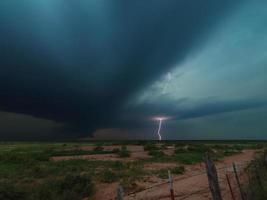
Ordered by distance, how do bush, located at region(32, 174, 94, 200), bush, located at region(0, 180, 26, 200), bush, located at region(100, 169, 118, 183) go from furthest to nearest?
bush, located at region(100, 169, 118, 183), bush, located at region(32, 174, 94, 200), bush, located at region(0, 180, 26, 200)

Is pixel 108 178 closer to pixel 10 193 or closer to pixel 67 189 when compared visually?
pixel 67 189

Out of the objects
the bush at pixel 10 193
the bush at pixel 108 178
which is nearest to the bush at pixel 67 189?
the bush at pixel 10 193

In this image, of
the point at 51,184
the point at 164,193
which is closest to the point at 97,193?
the point at 51,184

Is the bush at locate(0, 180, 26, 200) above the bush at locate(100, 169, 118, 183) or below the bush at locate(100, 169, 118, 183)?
below

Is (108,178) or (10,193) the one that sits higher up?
(108,178)

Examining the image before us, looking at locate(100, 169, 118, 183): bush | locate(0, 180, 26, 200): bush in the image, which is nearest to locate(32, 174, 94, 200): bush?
locate(0, 180, 26, 200): bush

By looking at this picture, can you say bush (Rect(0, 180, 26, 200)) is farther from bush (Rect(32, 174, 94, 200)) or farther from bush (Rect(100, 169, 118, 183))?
bush (Rect(100, 169, 118, 183))

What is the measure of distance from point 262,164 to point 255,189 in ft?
30.1

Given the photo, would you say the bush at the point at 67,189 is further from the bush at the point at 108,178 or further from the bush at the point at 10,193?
the bush at the point at 108,178

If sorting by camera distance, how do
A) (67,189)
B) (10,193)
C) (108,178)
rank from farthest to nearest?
(108,178) < (67,189) < (10,193)

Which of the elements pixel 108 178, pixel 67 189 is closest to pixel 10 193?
pixel 67 189

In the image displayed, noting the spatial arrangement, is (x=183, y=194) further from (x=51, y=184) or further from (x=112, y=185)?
(x=51, y=184)

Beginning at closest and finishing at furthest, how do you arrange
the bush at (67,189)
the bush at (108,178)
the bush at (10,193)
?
the bush at (10,193) → the bush at (67,189) → the bush at (108,178)

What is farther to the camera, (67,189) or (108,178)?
(108,178)
